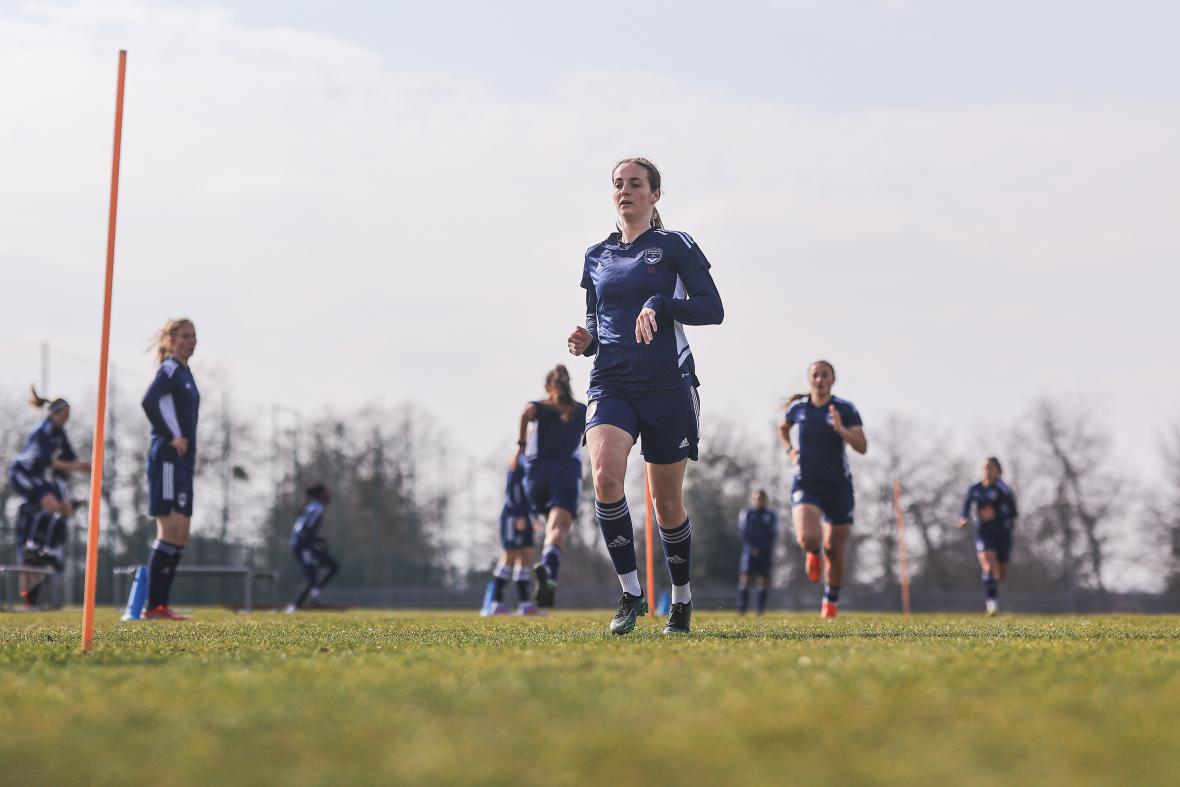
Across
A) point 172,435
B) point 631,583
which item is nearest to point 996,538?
point 172,435

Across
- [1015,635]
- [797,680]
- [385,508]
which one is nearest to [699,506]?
[385,508]

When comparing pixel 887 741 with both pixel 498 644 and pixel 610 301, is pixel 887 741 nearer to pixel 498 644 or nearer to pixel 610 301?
pixel 498 644

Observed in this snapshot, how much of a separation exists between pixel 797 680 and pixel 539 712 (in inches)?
41.0

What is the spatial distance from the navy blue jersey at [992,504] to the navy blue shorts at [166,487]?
13.0 meters

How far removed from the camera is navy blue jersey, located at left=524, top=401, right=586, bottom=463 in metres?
15.4

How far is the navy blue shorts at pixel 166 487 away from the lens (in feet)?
40.1

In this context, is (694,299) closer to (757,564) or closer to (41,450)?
(41,450)

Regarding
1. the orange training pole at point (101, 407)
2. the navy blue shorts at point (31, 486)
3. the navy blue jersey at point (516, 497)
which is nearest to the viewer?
the orange training pole at point (101, 407)

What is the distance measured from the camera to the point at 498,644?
6.48m

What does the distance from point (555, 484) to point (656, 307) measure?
315 inches

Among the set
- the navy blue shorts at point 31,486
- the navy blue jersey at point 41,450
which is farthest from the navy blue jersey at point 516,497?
the navy blue shorts at point 31,486

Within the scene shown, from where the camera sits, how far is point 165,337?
12.4m

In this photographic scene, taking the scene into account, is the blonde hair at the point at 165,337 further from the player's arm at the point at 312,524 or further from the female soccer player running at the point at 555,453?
the player's arm at the point at 312,524

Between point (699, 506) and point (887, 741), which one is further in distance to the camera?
point (699, 506)
